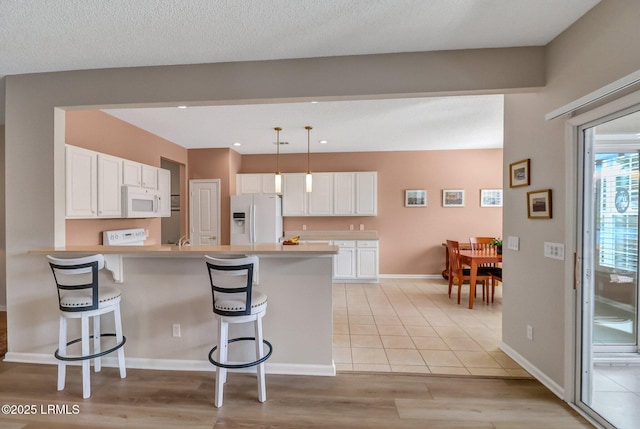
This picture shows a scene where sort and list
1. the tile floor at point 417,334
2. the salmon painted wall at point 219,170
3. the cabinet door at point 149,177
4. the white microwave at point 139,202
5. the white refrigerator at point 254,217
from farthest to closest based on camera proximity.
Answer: the salmon painted wall at point 219,170, the white refrigerator at point 254,217, the cabinet door at point 149,177, the white microwave at point 139,202, the tile floor at point 417,334

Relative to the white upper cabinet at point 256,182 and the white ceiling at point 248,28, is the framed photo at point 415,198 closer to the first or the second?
the white upper cabinet at point 256,182

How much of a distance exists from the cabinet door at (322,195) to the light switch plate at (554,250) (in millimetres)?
3833

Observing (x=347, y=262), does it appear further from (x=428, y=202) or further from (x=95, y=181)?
(x=95, y=181)

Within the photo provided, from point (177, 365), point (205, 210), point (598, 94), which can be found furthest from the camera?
point (205, 210)

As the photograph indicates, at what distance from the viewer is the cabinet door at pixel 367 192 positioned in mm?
5617

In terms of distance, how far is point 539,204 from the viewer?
2.26 metres

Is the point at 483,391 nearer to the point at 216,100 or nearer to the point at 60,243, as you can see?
the point at 216,100

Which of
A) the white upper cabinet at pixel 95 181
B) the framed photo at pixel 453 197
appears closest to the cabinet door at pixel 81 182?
the white upper cabinet at pixel 95 181

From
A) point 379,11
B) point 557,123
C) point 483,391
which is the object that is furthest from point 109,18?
point 483,391

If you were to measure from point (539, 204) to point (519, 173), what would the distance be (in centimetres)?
38

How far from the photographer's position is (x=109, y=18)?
1.82 metres

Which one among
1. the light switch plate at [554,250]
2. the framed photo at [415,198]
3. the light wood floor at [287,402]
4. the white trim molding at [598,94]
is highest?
the white trim molding at [598,94]

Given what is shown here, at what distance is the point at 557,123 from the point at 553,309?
1421 millimetres

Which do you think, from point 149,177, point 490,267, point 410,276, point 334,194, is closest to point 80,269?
point 149,177
